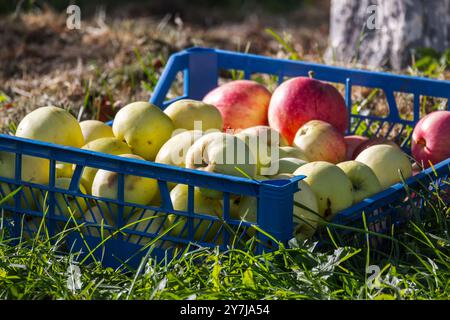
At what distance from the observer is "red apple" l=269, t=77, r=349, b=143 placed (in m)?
3.13

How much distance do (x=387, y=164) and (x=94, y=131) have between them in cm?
98

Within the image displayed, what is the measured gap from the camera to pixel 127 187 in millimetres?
2434

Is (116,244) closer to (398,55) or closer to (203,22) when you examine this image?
(398,55)

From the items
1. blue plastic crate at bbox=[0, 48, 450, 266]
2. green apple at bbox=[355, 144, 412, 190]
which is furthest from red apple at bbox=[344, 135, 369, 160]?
blue plastic crate at bbox=[0, 48, 450, 266]

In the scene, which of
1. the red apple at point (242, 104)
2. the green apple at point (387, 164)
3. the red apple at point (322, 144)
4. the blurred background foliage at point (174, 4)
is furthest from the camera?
the blurred background foliage at point (174, 4)

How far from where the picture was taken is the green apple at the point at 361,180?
2.55 metres

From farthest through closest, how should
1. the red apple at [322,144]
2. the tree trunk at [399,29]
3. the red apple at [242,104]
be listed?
the tree trunk at [399,29]
the red apple at [242,104]
the red apple at [322,144]

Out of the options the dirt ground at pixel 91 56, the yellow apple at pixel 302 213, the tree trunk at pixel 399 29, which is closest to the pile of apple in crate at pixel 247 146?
the yellow apple at pixel 302 213

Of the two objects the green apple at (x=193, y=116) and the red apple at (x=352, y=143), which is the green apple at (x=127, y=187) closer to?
the green apple at (x=193, y=116)

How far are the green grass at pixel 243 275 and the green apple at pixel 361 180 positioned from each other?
0.18m

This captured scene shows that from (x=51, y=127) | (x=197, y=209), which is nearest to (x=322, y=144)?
(x=197, y=209)

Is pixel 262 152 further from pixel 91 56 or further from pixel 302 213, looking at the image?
pixel 91 56

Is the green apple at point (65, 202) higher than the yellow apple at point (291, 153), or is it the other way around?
the yellow apple at point (291, 153)

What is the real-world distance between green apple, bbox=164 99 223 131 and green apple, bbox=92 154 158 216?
50cm
